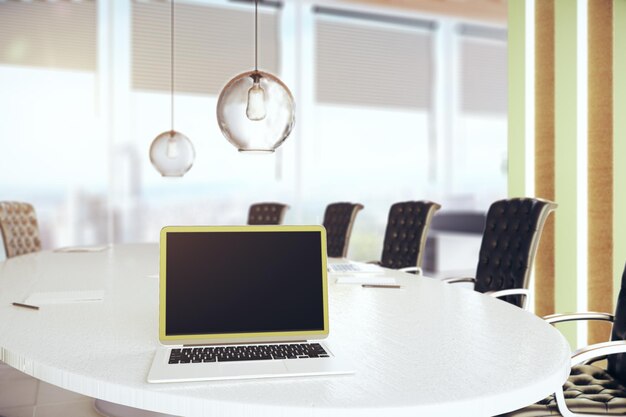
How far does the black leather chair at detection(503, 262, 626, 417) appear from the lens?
A: 172 centimetres

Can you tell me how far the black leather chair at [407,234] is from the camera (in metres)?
3.84

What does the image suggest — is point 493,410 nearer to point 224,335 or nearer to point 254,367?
point 254,367

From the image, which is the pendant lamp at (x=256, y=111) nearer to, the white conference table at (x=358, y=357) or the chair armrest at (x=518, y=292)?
the white conference table at (x=358, y=357)

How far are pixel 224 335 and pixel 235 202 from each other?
5.30m

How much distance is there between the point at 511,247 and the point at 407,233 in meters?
1.08

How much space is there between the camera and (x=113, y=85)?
6.19m

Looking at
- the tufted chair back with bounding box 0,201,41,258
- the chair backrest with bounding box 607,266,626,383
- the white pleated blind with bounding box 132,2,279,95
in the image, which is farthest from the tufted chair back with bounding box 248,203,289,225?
the chair backrest with bounding box 607,266,626,383

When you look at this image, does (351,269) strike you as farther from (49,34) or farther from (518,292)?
(49,34)

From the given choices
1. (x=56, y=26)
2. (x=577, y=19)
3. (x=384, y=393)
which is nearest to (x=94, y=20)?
(x=56, y=26)

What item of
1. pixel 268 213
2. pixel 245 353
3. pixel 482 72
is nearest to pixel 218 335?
pixel 245 353

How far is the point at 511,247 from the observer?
2961 millimetres

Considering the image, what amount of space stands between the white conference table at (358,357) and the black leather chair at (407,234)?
1426 mm

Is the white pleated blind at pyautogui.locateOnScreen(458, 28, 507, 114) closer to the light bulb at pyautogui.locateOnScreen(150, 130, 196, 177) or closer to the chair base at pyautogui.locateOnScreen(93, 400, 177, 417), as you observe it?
the light bulb at pyautogui.locateOnScreen(150, 130, 196, 177)

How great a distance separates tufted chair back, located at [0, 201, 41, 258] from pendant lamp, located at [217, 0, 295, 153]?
8.85 ft
